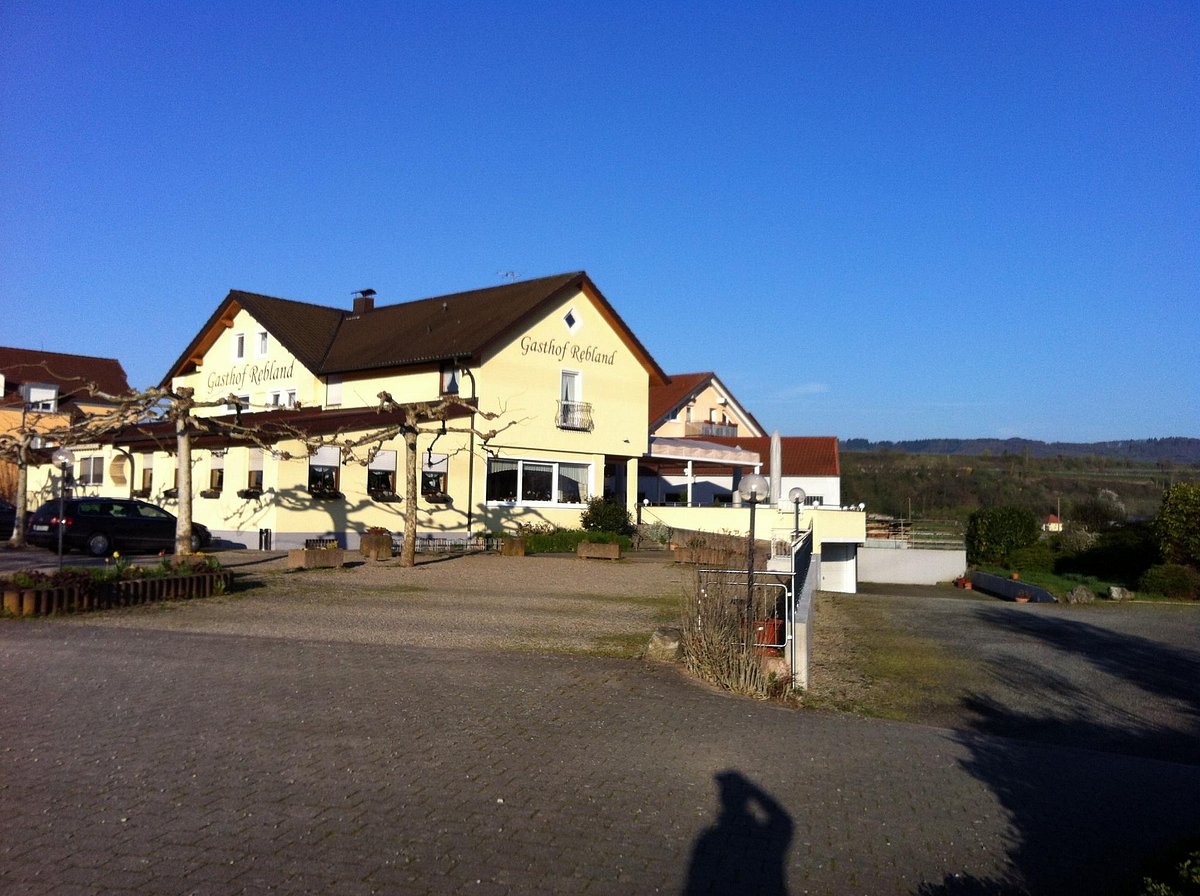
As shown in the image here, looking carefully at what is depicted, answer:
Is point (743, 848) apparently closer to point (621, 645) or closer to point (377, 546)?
point (621, 645)

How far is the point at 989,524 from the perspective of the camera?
154 feet

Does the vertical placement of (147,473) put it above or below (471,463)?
below

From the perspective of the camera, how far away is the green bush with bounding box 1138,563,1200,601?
26.6 meters

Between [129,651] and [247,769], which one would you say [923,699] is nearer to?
[247,769]

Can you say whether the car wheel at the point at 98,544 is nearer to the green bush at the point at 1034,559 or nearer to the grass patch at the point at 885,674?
the grass patch at the point at 885,674

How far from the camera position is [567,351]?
3431cm

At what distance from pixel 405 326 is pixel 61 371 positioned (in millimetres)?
31495

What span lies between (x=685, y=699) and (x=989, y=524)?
4068 centimetres

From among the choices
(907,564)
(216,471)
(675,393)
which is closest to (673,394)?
(675,393)

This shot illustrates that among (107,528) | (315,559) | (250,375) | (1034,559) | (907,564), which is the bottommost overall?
(907,564)

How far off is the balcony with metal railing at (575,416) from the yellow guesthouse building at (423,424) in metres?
0.04

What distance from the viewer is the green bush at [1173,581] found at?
87.1 ft

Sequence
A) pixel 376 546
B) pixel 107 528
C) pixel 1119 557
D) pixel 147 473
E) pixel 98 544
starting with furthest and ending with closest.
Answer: pixel 1119 557 → pixel 147 473 → pixel 107 528 → pixel 98 544 → pixel 376 546

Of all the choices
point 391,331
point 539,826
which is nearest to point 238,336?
point 391,331
